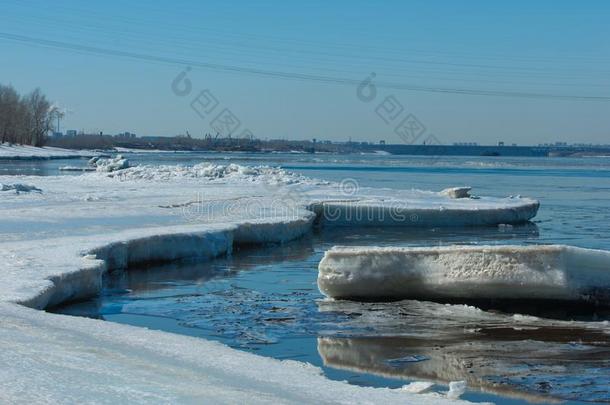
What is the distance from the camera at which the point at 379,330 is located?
33.2 feet

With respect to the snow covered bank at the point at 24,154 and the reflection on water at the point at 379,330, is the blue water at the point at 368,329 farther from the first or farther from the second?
the snow covered bank at the point at 24,154

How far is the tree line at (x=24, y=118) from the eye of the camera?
101 metres

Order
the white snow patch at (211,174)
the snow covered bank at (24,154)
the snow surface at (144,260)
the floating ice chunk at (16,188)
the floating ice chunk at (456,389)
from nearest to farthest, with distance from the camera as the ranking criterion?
1. the snow surface at (144,260)
2. the floating ice chunk at (456,389)
3. the floating ice chunk at (16,188)
4. the white snow patch at (211,174)
5. the snow covered bank at (24,154)

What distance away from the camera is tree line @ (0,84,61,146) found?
101412 millimetres

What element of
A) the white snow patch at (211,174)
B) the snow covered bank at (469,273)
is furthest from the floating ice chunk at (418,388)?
the white snow patch at (211,174)

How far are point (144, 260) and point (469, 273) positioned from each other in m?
6.47

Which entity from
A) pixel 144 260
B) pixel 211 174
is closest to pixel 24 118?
pixel 211 174

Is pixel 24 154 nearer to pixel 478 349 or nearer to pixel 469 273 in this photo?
pixel 469 273

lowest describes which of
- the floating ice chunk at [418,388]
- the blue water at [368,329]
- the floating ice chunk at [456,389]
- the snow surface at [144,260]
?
the blue water at [368,329]

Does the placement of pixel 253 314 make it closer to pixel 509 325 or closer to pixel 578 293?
pixel 509 325

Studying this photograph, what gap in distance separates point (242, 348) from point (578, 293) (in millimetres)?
4329

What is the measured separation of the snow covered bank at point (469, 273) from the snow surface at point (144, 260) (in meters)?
3.41

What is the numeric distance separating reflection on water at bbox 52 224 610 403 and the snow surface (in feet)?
2.42

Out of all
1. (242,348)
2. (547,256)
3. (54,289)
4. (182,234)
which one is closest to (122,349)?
(242,348)
